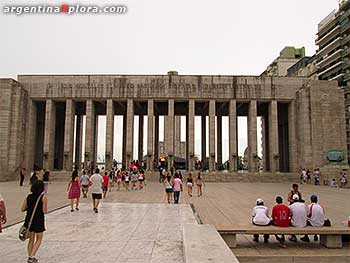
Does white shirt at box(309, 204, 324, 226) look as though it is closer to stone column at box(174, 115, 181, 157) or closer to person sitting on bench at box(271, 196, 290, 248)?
person sitting on bench at box(271, 196, 290, 248)

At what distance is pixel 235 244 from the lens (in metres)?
7.45

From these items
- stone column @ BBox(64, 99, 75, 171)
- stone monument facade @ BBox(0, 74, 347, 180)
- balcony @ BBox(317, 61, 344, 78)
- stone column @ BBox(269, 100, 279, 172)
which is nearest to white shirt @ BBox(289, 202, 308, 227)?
stone monument facade @ BBox(0, 74, 347, 180)

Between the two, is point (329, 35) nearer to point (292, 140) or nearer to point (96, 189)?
point (292, 140)

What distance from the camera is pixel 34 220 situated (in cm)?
563

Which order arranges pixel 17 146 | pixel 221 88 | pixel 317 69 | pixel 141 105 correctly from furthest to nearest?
pixel 317 69 → pixel 141 105 → pixel 221 88 → pixel 17 146

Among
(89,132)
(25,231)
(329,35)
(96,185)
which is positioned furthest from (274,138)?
(329,35)

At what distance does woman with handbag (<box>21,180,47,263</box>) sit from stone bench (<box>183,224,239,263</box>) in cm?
252

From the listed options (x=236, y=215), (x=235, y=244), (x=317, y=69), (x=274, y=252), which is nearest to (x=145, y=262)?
(x=235, y=244)

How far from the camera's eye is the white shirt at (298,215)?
771 cm

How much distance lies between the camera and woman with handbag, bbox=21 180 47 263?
5555 mm

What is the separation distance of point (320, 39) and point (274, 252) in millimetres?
67763

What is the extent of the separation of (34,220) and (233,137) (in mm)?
33885

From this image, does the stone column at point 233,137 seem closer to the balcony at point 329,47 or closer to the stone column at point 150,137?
the stone column at point 150,137

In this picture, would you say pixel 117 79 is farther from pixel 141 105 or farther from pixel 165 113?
pixel 165 113
